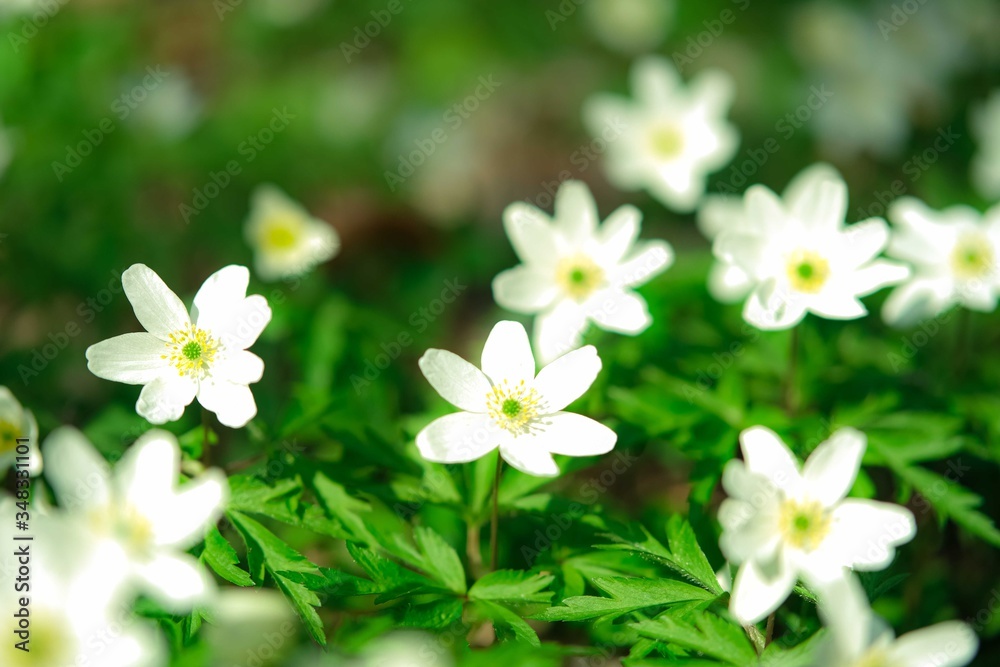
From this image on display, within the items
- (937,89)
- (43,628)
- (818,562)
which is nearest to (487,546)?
(818,562)

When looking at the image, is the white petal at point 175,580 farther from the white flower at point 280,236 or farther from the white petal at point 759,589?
the white flower at point 280,236

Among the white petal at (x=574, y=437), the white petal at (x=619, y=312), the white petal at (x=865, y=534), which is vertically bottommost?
the white petal at (x=865, y=534)

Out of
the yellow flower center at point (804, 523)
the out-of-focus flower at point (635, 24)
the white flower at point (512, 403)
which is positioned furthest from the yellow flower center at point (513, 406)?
the out-of-focus flower at point (635, 24)

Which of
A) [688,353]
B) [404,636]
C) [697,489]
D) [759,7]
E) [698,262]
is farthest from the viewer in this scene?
[759,7]

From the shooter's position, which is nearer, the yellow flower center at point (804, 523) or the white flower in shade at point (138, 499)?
the white flower in shade at point (138, 499)

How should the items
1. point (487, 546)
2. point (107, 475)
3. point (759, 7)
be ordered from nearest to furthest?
point (107, 475) → point (487, 546) → point (759, 7)

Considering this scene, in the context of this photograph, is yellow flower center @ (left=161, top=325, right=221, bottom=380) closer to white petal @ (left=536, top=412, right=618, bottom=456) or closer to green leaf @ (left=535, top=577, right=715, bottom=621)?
white petal @ (left=536, top=412, right=618, bottom=456)

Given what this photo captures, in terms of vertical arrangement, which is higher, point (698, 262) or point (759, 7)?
point (759, 7)

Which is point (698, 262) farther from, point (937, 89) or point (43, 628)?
point (937, 89)
